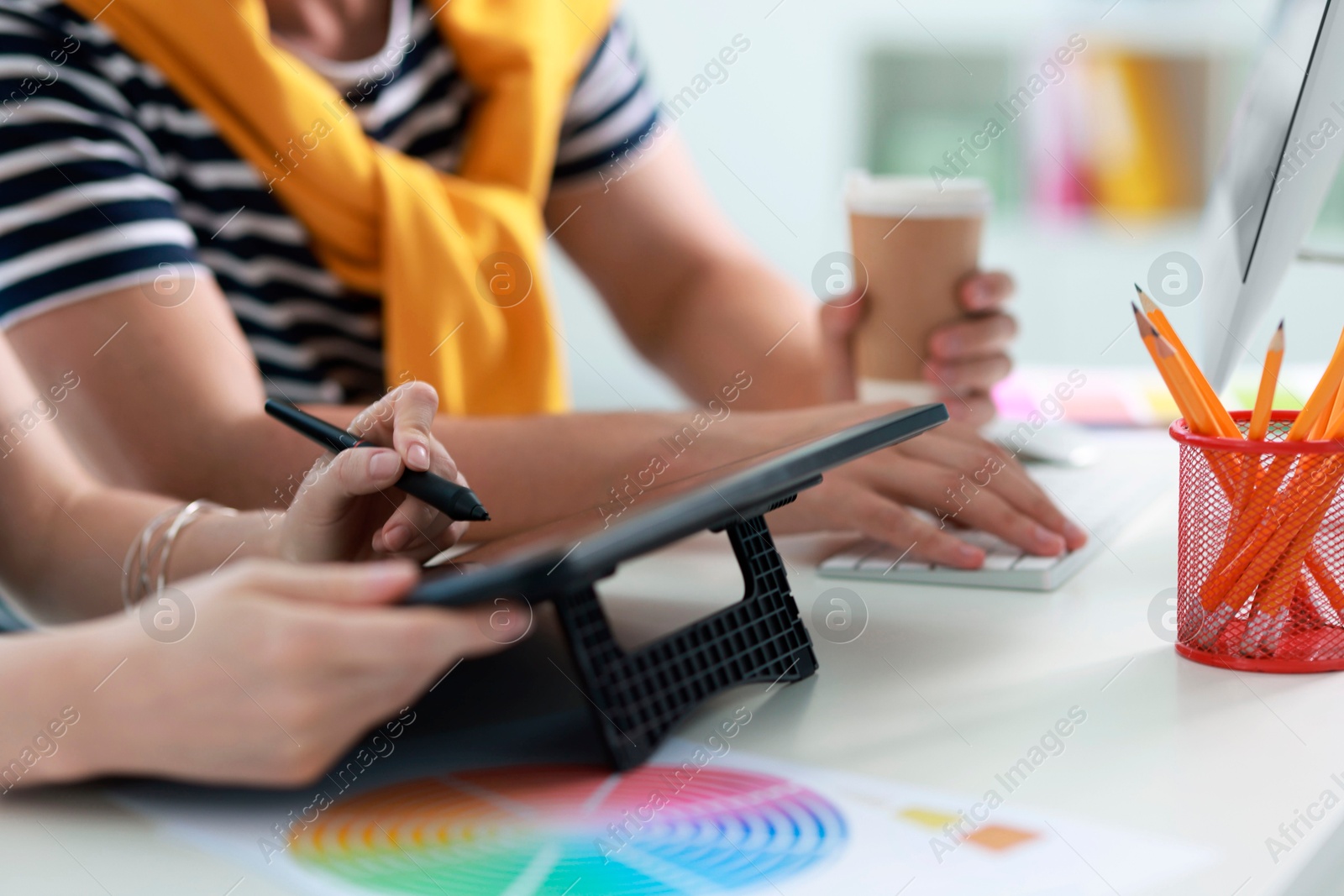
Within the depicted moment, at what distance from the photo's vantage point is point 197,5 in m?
0.92

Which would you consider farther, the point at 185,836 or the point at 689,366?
the point at 689,366

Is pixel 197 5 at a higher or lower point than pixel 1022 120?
higher

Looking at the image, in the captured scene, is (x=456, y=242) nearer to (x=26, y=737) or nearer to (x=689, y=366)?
(x=689, y=366)

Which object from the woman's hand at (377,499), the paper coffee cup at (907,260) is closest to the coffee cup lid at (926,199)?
the paper coffee cup at (907,260)

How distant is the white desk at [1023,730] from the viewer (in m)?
0.42

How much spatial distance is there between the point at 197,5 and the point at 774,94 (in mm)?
2363

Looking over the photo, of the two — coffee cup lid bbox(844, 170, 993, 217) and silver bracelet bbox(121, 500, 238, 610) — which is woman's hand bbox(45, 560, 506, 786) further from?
coffee cup lid bbox(844, 170, 993, 217)

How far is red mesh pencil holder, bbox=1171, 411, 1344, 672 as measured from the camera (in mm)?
534

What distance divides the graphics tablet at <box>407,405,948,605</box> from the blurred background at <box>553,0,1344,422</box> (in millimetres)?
2388

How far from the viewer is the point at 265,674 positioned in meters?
0.41

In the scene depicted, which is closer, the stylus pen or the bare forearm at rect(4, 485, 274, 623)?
the stylus pen

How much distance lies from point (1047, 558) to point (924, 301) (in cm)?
27

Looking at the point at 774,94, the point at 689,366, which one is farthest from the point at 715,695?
the point at 774,94

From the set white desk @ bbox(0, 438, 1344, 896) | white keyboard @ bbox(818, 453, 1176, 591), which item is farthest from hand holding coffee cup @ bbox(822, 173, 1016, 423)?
white desk @ bbox(0, 438, 1344, 896)
